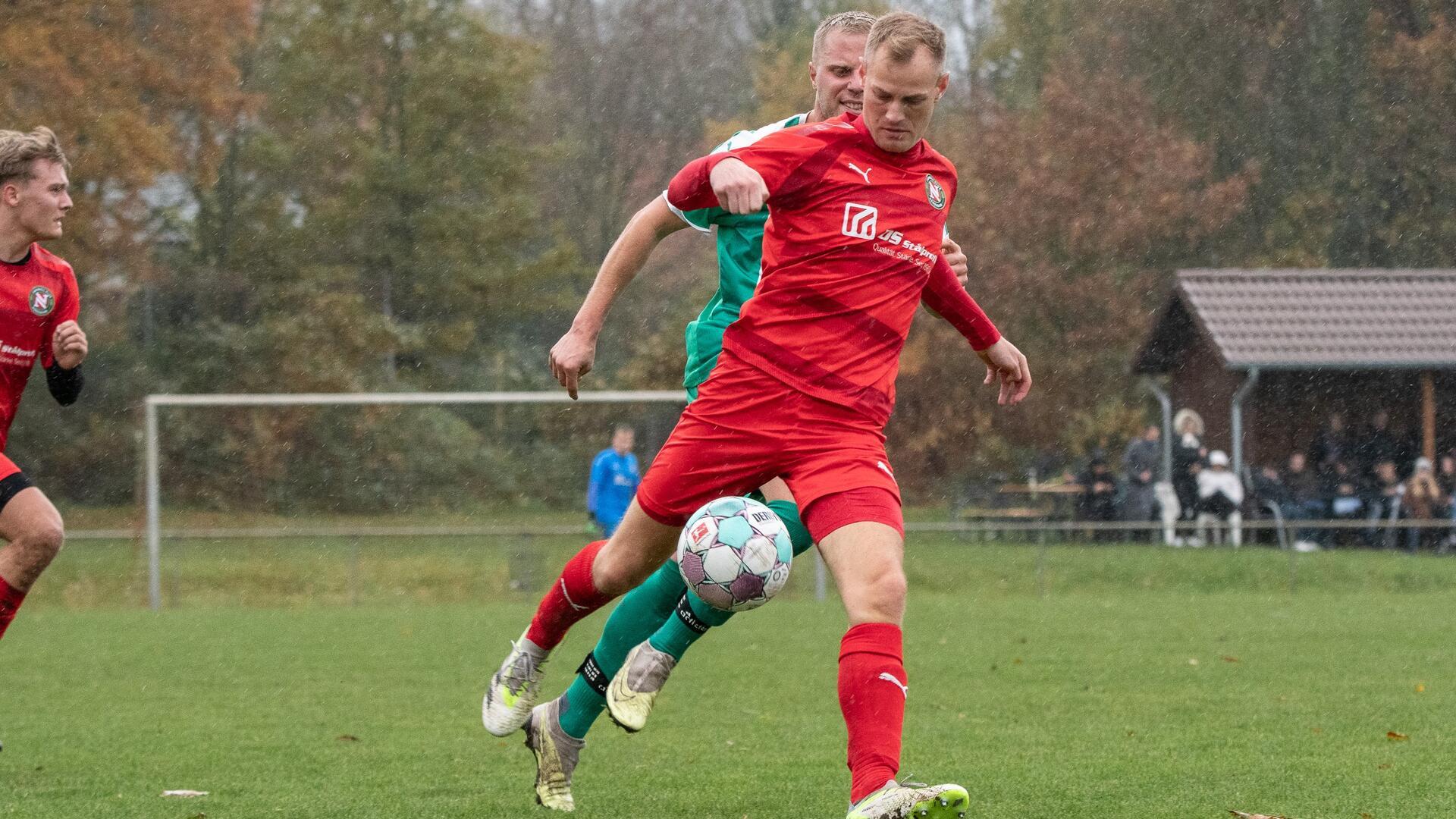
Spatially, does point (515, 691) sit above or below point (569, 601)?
below

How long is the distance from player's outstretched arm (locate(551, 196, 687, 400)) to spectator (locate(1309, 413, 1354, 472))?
19350 mm

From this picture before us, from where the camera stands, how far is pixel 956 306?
503cm

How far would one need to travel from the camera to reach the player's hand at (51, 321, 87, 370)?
6.20 metres

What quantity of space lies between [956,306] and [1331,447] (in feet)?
62.5

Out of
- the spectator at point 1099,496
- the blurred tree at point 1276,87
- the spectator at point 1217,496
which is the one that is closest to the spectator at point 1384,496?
the spectator at point 1217,496

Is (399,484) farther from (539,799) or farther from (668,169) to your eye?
(668,169)

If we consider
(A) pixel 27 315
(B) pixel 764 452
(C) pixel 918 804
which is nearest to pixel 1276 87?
(A) pixel 27 315

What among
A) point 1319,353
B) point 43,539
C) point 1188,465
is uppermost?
point 1319,353

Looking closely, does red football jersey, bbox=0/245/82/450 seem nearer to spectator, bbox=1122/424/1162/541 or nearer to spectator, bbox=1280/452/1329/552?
spectator, bbox=1122/424/1162/541

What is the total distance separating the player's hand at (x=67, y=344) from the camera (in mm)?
6199

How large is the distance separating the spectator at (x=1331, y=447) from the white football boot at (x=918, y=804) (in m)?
20.0

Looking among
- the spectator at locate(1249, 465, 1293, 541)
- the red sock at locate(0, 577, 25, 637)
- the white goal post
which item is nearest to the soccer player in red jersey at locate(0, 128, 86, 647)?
the red sock at locate(0, 577, 25, 637)

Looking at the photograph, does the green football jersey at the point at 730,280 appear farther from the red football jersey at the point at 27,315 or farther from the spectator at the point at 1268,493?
the spectator at the point at 1268,493

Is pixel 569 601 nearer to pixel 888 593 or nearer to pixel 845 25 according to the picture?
pixel 888 593
